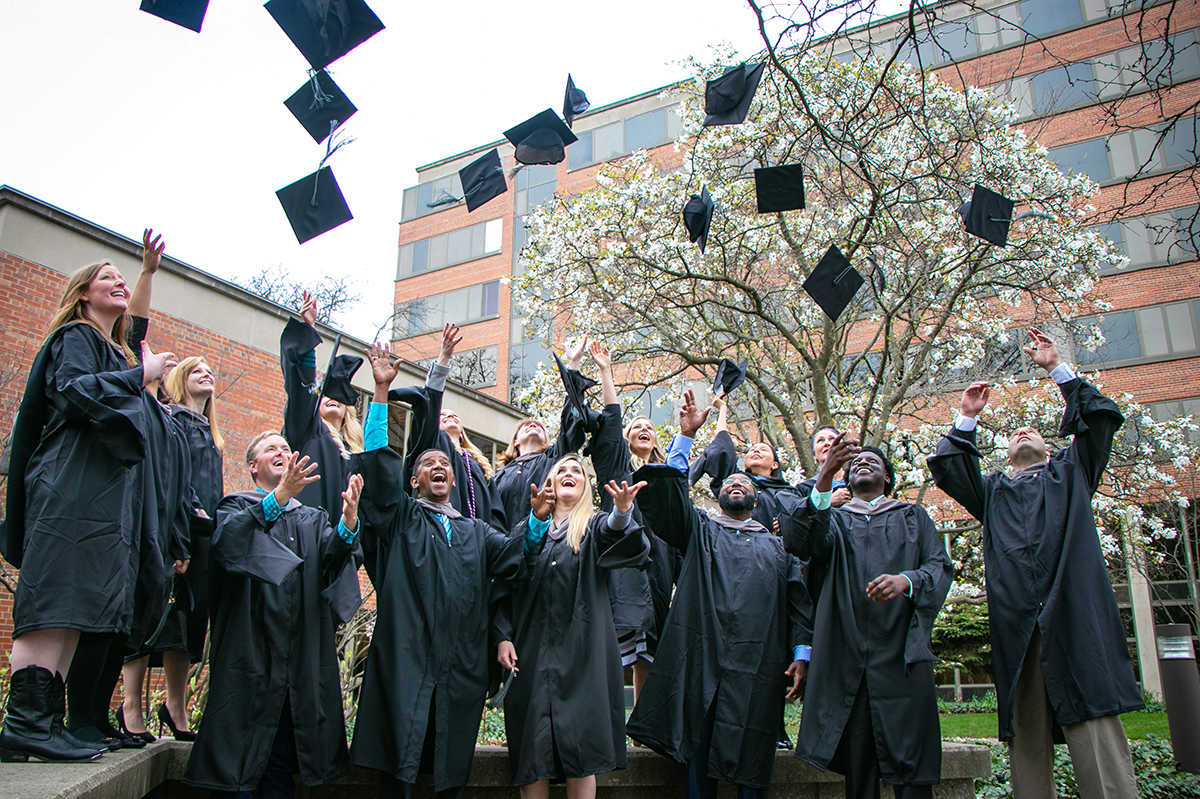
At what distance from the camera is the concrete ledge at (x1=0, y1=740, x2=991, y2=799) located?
339cm

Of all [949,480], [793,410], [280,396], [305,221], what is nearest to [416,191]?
[280,396]

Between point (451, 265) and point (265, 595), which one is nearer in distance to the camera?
point (265, 595)

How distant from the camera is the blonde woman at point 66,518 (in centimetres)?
313

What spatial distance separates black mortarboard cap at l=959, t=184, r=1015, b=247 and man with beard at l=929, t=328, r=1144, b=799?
1916mm

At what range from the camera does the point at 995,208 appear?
21.5ft

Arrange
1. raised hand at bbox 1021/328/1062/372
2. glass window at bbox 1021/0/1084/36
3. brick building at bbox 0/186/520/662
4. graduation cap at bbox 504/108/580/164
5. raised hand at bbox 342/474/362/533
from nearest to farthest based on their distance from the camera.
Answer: raised hand at bbox 342/474/362/533 < raised hand at bbox 1021/328/1062/372 < graduation cap at bbox 504/108/580/164 < brick building at bbox 0/186/520/662 < glass window at bbox 1021/0/1084/36

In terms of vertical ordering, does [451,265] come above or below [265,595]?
above

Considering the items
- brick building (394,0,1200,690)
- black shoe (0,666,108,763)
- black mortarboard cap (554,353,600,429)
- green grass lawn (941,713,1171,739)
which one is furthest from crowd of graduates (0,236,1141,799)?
brick building (394,0,1200,690)

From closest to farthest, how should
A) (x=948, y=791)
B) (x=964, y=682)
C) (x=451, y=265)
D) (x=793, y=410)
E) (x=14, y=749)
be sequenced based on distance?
(x=14, y=749), (x=948, y=791), (x=793, y=410), (x=964, y=682), (x=451, y=265)

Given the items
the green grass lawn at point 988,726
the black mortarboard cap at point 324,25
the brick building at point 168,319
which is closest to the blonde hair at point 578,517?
the black mortarboard cap at point 324,25

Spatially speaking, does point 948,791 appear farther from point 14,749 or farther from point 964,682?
point 964,682

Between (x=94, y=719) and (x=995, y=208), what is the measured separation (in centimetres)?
662

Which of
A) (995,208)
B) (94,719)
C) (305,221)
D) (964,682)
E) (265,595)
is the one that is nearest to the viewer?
(94,719)

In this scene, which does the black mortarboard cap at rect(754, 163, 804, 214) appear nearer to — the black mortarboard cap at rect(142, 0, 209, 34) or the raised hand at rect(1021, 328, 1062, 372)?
the raised hand at rect(1021, 328, 1062, 372)
